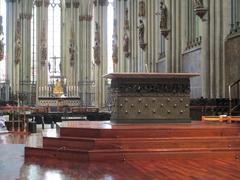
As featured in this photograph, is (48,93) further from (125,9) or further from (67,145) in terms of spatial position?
(67,145)

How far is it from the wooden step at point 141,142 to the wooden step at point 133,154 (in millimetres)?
127

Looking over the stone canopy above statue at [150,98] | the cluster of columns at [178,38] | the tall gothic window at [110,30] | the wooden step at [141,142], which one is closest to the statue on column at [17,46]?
the tall gothic window at [110,30]

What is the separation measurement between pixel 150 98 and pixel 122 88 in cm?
67

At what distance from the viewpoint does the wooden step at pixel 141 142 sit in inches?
363

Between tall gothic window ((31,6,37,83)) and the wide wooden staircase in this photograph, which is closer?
the wide wooden staircase

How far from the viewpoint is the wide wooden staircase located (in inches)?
359

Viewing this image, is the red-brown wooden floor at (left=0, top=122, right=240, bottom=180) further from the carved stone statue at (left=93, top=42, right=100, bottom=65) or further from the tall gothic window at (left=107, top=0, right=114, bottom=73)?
the tall gothic window at (left=107, top=0, right=114, bottom=73)

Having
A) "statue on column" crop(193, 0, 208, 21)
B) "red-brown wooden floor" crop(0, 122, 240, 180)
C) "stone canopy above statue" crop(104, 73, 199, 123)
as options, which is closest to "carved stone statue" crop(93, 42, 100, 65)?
"statue on column" crop(193, 0, 208, 21)

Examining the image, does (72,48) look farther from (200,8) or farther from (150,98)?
(150,98)

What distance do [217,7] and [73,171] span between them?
12.3m

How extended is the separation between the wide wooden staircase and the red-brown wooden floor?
270 mm

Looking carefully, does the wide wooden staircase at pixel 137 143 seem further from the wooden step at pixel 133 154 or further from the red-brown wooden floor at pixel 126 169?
the red-brown wooden floor at pixel 126 169

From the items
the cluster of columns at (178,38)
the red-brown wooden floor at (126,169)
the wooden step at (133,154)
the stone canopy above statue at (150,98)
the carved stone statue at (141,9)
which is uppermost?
the carved stone statue at (141,9)

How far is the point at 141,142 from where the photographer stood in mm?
9320
